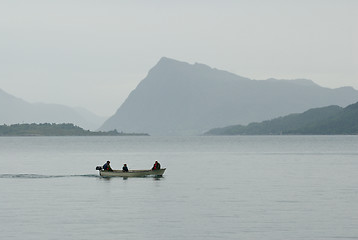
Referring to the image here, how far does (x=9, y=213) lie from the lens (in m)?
66.9

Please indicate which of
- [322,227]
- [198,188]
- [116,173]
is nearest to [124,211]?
[322,227]

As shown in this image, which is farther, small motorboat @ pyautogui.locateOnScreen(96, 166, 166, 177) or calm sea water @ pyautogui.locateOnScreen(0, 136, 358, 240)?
small motorboat @ pyautogui.locateOnScreen(96, 166, 166, 177)

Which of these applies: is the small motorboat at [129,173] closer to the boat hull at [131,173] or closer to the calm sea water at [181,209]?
the boat hull at [131,173]

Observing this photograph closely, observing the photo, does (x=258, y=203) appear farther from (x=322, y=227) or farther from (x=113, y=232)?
(x=113, y=232)

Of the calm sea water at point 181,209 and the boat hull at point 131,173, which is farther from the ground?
the boat hull at point 131,173

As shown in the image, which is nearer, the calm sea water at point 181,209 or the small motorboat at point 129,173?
the calm sea water at point 181,209

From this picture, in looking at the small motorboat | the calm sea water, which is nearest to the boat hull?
the small motorboat

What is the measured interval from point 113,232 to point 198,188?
41044 mm

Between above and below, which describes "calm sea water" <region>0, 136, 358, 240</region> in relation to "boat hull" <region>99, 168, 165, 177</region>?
below

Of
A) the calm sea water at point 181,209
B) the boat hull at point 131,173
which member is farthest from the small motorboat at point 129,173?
the calm sea water at point 181,209

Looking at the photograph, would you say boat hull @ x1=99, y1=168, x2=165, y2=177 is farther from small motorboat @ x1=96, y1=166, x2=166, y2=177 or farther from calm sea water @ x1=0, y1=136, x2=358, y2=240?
calm sea water @ x1=0, y1=136, x2=358, y2=240

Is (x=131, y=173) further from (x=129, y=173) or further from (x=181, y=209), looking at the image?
(x=181, y=209)

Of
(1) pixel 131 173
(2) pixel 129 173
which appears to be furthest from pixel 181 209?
(1) pixel 131 173

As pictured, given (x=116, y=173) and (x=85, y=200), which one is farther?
(x=116, y=173)
